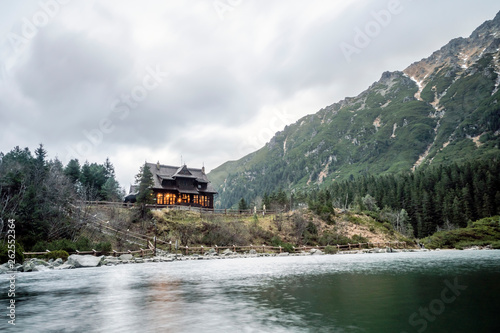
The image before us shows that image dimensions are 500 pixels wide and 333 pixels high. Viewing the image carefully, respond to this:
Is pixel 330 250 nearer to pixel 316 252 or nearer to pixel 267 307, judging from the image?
pixel 316 252

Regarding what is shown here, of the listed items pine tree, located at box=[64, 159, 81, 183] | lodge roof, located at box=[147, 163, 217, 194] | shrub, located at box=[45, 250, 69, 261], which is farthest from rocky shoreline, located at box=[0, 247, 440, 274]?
pine tree, located at box=[64, 159, 81, 183]

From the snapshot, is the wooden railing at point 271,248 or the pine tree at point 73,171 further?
the pine tree at point 73,171

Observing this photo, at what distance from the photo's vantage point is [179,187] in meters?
71.8

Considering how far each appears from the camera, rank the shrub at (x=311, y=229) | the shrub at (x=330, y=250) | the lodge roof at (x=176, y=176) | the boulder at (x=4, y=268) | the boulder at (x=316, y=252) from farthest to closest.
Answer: the lodge roof at (x=176, y=176)
the shrub at (x=311, y=229)
the shrub at (x=330, y=250)
the boulder at (x=316, y=252)
the boulder at (x=4, y=268)

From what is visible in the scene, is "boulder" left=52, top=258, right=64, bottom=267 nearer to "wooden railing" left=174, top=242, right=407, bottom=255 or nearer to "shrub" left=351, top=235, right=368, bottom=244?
"wooden railing" left=174, top=242, right=407, bottom=255

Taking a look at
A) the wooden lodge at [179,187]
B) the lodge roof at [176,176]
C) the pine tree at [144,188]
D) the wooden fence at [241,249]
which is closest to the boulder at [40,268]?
the wooden fence at [241,249]

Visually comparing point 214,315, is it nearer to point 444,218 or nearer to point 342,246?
point 342,246
